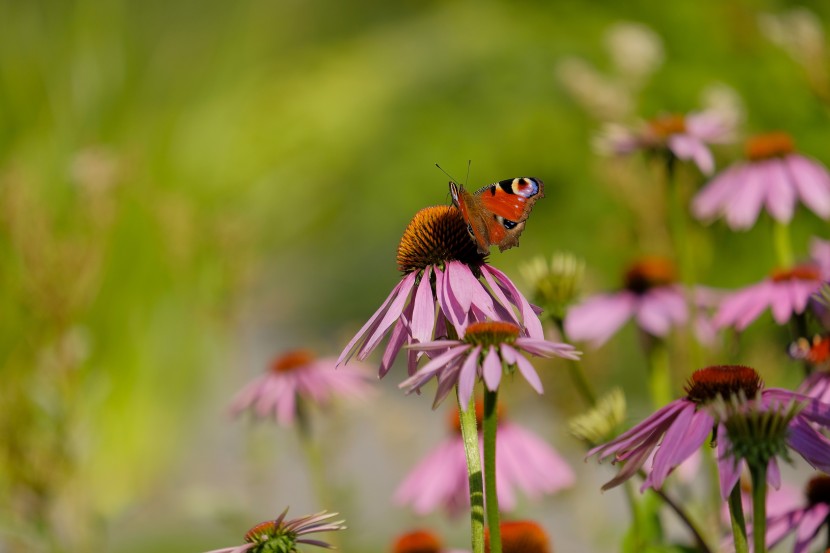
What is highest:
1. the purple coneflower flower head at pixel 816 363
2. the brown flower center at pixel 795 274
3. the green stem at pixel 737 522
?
the brown flower center at pixel 795 274

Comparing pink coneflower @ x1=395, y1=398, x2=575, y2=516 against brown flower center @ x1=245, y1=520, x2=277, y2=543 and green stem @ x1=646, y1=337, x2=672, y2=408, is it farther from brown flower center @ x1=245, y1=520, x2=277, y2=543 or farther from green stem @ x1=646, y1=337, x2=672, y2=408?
brown flower center @ x1=245, y1=520, x2=277, y2=543

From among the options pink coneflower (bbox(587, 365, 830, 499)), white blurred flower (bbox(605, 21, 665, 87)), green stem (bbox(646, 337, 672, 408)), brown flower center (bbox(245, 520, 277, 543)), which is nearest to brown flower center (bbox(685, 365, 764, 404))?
pink coneflower (bbox(587, 365, 830, 499))

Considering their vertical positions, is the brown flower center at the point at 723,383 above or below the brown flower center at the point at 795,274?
below

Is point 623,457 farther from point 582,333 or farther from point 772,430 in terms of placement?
point 582,333

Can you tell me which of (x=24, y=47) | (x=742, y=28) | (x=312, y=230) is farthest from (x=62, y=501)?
(x=312, y=230)

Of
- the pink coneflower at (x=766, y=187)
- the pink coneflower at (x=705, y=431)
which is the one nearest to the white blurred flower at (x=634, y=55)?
the pink coneflower at (x=766, y=187)

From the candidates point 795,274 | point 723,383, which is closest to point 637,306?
point 795,274

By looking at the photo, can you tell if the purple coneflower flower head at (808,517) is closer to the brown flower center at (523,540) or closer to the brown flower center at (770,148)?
the brown flower center at (523,540)
